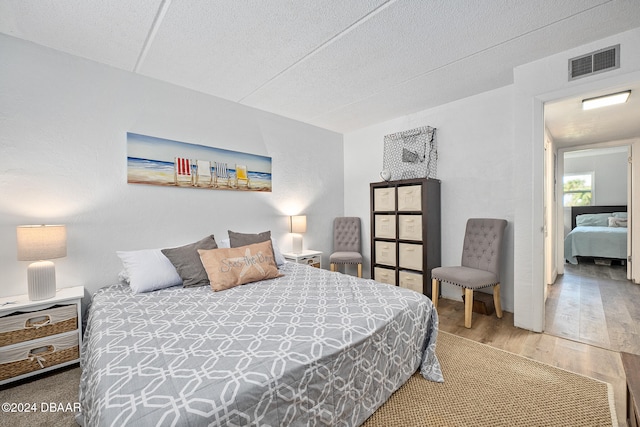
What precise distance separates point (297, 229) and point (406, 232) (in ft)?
4.85

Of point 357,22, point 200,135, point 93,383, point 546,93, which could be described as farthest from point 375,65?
point 93,383

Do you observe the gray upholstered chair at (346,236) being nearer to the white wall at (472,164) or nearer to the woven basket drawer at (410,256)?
the woven basket drawer at (410,256)

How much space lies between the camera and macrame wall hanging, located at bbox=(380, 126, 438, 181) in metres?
3.69

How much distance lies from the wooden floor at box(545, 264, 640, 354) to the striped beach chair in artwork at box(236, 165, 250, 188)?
358cm

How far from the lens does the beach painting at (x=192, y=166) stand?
268cm

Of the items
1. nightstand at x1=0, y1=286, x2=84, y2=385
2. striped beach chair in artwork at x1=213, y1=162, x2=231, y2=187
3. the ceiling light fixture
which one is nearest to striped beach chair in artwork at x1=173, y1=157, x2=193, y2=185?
striped beach chair in artwork at x1=213, y1=162, x2=231, y2=187

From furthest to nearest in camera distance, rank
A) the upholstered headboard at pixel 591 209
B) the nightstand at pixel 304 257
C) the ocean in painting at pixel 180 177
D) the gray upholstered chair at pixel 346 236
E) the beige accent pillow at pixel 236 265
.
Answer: the upholstered headboard at pixel 591 209, the gray upholstered chair at pixel 346 236, the nightstand at pixel 304 257, the ocean in painting at pixel 180 177, the beige accent pillow at pixel 236 265

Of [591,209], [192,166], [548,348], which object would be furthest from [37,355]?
[591,209]

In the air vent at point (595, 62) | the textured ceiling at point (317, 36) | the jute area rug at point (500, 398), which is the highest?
the textured ceiling at point (317, 36)

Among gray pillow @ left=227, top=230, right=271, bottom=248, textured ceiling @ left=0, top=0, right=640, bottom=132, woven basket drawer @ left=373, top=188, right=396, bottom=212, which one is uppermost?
textured ceiling @ left=0, top=0, right=640, bottom=132

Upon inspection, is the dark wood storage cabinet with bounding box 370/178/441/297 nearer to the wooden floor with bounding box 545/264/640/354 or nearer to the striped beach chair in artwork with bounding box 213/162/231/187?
the wooden floor with bounding box 545/264/640/354

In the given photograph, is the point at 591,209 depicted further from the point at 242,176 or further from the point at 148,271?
the point at 148,271

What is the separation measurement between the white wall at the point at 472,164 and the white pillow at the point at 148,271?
3.25m

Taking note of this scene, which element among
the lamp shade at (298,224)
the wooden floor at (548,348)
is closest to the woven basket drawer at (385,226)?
the lamp shade at (298,224)
